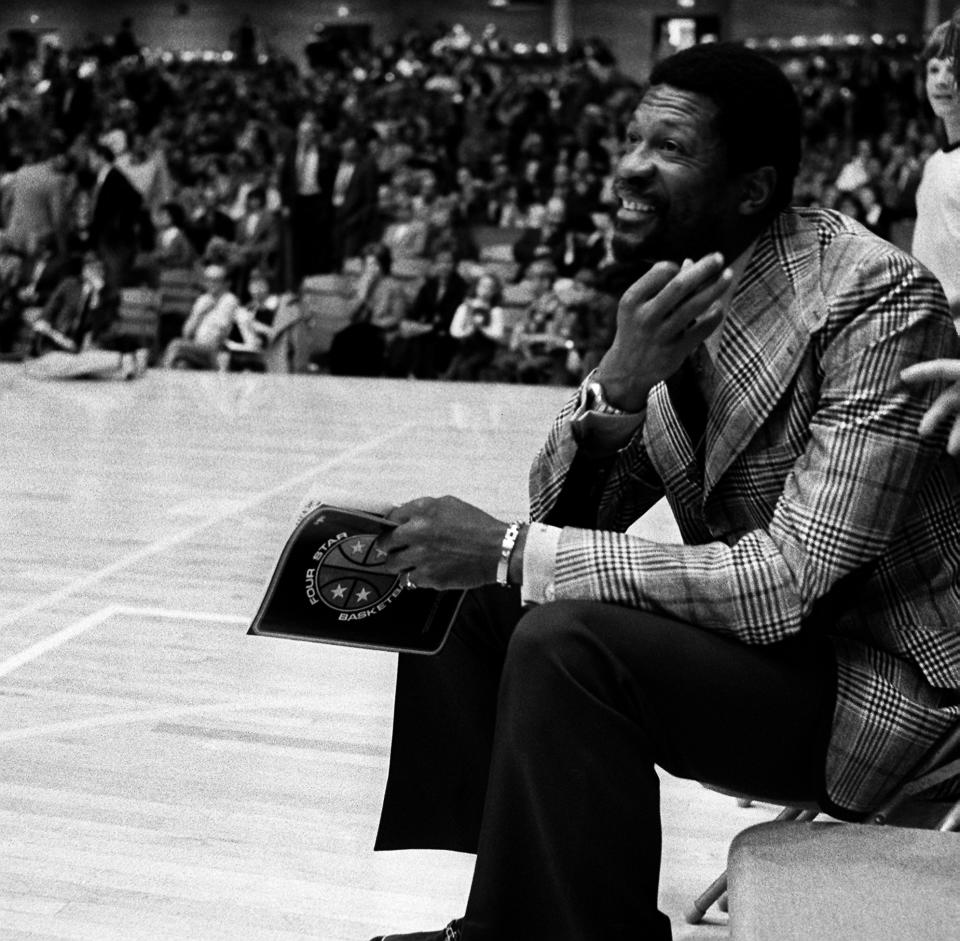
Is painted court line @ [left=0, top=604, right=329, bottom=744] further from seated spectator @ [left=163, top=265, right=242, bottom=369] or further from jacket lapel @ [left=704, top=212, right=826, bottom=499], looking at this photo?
seated spectator @ [left=163, top=265, right=242, bottom=369]

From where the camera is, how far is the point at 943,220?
3393mm

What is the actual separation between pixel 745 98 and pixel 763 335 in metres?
0.28

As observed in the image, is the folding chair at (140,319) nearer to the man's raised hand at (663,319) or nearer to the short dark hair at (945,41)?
the short dark hair at (945,41)

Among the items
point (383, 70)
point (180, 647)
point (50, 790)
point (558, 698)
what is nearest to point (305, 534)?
point (558, 698)

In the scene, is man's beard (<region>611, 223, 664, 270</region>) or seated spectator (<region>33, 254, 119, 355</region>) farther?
seated spectator (<region>33, 254, 119, 355</region>)

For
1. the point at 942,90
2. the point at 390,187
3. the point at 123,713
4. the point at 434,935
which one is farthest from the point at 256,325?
the point at 434,935

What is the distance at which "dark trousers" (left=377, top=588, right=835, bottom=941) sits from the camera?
1.61 meters

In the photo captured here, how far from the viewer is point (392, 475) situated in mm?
6531

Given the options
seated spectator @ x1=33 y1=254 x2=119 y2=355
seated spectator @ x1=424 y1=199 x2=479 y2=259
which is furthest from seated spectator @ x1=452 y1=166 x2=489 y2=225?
seated spectator @ x1=33 y1=254 x2=119 y2=355

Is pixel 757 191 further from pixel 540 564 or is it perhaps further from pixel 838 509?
pixel 540 564

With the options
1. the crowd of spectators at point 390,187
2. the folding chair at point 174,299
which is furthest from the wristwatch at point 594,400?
the folding chair at point 174,299

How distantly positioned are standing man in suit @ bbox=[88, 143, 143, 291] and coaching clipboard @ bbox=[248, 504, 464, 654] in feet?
38.1

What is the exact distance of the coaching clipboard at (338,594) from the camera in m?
1.81

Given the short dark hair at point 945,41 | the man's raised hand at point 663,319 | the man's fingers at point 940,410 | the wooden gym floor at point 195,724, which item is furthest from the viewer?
the short dark hair at point 945,41
